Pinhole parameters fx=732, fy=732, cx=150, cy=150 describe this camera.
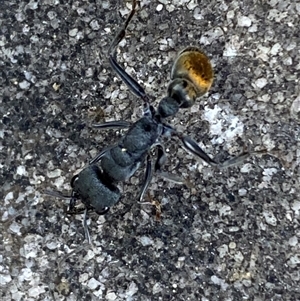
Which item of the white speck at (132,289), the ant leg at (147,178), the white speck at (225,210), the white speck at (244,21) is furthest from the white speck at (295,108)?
the white speck at (132,289)

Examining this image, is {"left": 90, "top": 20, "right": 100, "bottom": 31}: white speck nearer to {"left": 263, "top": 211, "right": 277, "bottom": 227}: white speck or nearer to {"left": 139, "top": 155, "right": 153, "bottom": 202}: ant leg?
{"left": 139, "top": 155, "right": 153, "bottom": 202}: ant leg

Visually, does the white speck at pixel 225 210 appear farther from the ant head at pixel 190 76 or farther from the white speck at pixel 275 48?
the white speck at pixel 275 48

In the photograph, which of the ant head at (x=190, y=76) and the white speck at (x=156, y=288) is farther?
the white speck at (x=156, y=288)

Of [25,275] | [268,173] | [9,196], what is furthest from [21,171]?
[268,173]

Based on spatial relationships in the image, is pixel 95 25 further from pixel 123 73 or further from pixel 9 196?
pixel 9 196

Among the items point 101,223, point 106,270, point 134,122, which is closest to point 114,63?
point 134,122

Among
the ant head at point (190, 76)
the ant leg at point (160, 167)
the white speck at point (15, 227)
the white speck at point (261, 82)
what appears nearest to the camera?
the ant head at point (190, 76)
